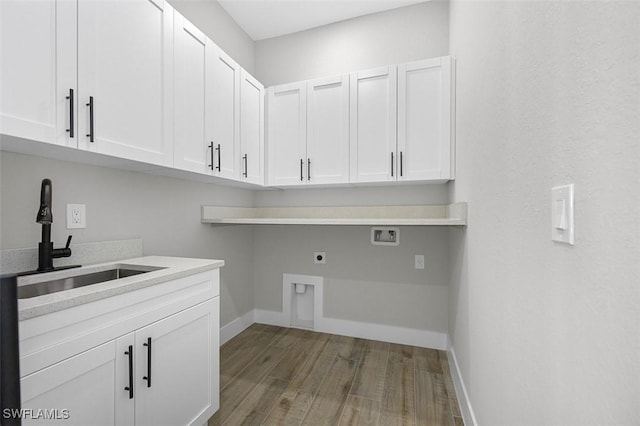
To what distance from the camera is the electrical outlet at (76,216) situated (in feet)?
4.46

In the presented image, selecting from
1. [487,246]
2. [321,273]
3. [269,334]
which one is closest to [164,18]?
[487,246]

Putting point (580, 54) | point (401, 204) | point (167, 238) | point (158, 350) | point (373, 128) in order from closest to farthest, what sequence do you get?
1. point (580, 54)
2. point (158, 350)
3. point (167, 238)
4. point (373, 128)
5. point (401, 204)

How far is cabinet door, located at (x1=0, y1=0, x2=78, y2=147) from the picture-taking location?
0.91 m

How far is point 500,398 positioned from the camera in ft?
3.24

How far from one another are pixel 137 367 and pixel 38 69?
114cm

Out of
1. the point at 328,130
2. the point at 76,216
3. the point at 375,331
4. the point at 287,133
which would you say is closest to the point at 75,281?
the point at 76,216

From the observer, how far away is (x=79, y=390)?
0.89m

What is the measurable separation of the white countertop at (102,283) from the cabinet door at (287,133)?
119 cm

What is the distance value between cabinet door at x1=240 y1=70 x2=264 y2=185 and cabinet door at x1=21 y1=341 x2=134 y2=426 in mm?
1509

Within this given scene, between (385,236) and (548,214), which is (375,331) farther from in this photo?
(548,214)

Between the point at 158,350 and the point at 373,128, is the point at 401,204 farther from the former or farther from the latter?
the point at 158,350

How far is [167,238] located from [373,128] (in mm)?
1729

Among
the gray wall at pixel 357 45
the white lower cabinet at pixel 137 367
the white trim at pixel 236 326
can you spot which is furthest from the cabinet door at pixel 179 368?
the gray wall at pixel 357 45

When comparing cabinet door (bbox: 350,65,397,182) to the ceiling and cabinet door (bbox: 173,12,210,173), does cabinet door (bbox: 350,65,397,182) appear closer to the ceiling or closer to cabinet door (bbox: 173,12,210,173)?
the ceiling
